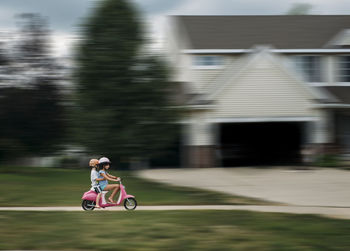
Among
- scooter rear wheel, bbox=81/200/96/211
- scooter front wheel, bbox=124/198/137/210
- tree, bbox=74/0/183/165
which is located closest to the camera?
scooter rear wheel, bbox=81/200/96/211

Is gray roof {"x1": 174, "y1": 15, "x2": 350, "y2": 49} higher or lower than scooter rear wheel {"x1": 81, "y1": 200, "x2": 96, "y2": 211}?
higher

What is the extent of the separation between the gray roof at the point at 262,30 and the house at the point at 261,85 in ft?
0.16

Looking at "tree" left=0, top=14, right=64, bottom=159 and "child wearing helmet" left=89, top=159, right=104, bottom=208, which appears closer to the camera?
"child wearing helmet" left=89, top=159, right=104, bottom=208

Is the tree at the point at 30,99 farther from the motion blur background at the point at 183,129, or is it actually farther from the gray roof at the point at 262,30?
the gray roof at the point at 262,30

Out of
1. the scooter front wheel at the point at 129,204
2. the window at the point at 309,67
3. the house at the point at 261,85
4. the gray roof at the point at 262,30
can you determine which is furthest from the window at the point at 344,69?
the scooter front wheel at the point at 129,204

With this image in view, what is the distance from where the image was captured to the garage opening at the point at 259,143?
2447cm

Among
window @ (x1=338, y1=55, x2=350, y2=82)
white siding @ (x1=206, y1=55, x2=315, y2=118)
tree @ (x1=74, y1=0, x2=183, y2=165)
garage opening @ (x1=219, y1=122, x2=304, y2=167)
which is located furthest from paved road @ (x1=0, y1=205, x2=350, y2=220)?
window @ (x1=338, y1=55, x2=350, y2=82)

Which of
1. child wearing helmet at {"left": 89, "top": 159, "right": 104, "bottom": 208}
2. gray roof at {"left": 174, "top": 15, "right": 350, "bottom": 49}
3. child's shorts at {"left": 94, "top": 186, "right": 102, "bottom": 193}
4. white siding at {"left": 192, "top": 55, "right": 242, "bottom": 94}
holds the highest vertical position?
gray roof at {"left": 174, "top": 15, "right": 350, "bottom": 49}

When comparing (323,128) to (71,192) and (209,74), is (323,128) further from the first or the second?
(71,192)

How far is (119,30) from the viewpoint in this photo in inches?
678

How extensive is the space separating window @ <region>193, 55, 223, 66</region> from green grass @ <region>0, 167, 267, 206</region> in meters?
8.11

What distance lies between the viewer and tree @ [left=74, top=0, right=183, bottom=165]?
16453 mm

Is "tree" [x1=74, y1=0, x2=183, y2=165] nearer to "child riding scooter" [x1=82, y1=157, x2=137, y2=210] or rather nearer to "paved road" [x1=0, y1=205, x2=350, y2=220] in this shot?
"paved road" [x1=0, y1=205, x2=350, y2=220]

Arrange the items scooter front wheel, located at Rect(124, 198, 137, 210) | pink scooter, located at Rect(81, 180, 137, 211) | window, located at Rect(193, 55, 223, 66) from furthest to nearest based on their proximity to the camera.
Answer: window, located at Rect(193, 55, 223, 66), scooter front wheel, located at Rect(124, 198, 137, 210), pink scooter, located at Rect(81, 180, 137, 211)
